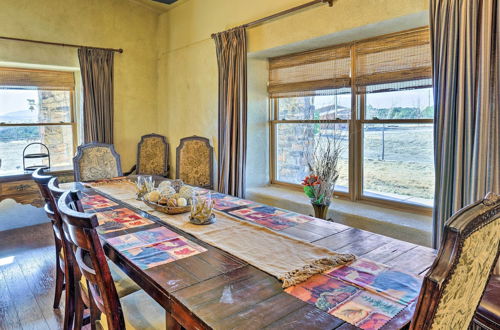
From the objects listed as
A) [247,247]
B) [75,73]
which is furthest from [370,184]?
[75,73]

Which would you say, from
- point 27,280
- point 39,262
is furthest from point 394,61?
point 39,262

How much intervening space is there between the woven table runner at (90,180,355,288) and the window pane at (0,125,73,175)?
126 inches

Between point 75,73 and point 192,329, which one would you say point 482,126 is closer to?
point 192,329

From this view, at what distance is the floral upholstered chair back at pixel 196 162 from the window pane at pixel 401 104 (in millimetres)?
1724

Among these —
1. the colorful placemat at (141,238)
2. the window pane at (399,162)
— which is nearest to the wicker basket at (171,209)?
the colorful placemat at (141,238)

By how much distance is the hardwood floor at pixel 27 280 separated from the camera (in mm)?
2402

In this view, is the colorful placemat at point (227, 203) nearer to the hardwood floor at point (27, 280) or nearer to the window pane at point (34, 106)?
the hardwood floor at point (27, 280)

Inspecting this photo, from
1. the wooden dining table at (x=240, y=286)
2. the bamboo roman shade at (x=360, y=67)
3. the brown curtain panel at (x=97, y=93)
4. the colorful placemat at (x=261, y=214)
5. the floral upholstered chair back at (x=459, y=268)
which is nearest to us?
the floral upholstered chair back at (x=459, y=268)

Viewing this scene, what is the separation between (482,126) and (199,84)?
130 inches

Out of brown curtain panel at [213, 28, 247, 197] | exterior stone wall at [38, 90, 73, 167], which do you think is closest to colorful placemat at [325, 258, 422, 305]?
brown curtain panel at [213, 28, 247, 197]

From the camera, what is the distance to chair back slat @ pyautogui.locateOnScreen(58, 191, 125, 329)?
1244 mm

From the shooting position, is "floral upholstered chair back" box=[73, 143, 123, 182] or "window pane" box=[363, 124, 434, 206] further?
"floral upholstered chair back" box=[73, 143, 123, 182]

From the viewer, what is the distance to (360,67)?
A: 3.12 meters

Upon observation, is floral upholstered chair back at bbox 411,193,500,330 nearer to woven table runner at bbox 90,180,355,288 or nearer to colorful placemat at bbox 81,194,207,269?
woven table runner at bbox 90,180,355,288
